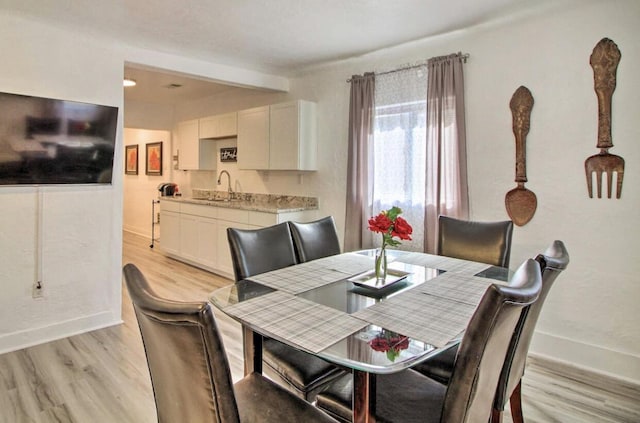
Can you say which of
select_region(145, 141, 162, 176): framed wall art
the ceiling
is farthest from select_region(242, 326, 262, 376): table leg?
select_region(145, 141, 162, 176): framed wall art

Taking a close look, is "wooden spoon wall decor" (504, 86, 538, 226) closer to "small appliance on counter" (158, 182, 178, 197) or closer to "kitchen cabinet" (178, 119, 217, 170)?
"kitchen cabinet" (178, 119, 217, 170)

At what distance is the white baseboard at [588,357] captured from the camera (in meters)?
2.47

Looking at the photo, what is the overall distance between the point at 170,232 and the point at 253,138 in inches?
83.4

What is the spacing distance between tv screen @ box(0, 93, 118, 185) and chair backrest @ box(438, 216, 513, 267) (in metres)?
2.86

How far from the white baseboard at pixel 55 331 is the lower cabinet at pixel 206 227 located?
5.03 feet

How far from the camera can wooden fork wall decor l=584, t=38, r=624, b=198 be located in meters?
2.46

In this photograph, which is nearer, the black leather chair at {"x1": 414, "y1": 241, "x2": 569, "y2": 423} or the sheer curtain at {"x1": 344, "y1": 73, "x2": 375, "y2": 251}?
the black leather chair at {"x1": 414, "y1": 241, "x2": 569, "y2": 423}

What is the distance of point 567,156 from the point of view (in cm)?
267

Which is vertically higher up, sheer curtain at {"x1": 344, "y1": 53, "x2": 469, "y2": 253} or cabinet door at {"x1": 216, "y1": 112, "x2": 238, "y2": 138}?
cabinet door at {"x1": 216, "y1": 112, "x2": 238, "y2": 138}

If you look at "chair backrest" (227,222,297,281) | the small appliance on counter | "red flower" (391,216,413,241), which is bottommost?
"chair backrest" (227,222,297,281)

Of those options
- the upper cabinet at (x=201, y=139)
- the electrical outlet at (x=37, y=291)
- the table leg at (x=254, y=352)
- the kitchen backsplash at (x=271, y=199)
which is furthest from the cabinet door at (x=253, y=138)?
the table leg at (x=254, y=352)

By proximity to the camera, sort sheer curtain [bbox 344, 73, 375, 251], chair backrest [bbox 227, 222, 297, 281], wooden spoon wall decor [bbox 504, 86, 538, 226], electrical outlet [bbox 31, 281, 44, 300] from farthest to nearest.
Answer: sheer curtain [bbox 344, 73, 375, 251], electrical outlet [bbox 31, 281, 44, 300], wooden spoon wall decor [bbox 504, 86, 538, 226], chair backrest [bbox 227, 222, 297, 281]

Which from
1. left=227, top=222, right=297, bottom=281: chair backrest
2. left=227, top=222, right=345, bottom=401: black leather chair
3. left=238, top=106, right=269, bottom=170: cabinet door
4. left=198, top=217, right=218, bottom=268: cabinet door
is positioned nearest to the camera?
left=227, top=222, right=345, bottom=401: black leather chair

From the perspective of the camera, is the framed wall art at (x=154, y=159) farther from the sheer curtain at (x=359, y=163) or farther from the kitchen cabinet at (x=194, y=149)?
the sheer curtain at (x=359, y=163)
